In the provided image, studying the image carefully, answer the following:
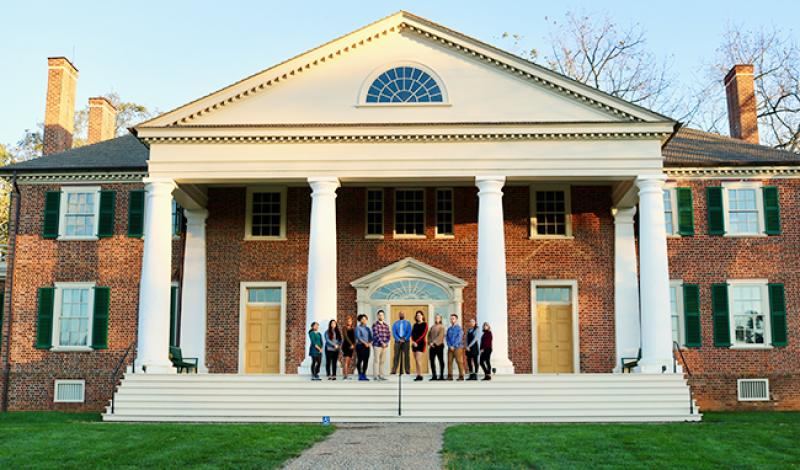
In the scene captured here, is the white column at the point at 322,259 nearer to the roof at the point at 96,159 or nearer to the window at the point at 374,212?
the window at the point at 374,212

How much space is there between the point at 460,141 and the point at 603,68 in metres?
19.3

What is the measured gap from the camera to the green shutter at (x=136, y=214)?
1056 inches

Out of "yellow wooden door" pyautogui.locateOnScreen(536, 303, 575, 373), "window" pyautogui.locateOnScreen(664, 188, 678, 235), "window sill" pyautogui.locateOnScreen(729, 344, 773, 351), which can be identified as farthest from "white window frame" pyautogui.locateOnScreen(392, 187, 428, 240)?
"window sill" pyautogui.locateOnScreen(729, 344, 773, 351)

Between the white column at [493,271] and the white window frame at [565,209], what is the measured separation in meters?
3.50

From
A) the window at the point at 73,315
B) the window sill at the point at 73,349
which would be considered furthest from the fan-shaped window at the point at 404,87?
the window sill at the point at 73,349

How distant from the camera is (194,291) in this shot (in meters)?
26.2

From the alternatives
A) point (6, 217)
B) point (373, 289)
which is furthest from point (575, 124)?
point (6, 217)

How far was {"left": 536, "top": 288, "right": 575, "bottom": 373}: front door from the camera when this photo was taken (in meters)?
26.1

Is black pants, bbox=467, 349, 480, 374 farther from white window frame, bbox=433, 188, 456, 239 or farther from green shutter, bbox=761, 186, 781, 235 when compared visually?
green shutter, bbox=761, 186, 781, 235

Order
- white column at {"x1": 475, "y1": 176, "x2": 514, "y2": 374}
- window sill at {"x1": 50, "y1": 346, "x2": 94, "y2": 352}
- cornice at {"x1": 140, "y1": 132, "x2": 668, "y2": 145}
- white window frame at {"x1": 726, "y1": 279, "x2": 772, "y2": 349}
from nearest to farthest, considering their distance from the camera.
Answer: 1. white column at {"x1": 475, "y1": 176, "x2": 514, "y2": 374}
2. cornice at {"x1": 140, "y1": 132, "x2": 668, "y2": 145}
3. white window frame at {"x1": 726, "y1": 279, "x2": 772, "y2": 349}
4. window sill at {"x1": 50, "y1": 346, "x2": 94, "y2": 352}

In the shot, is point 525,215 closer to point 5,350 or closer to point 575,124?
point 575,124

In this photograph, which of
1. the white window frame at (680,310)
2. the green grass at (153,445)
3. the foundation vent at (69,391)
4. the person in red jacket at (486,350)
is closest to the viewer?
the green grass at (153,445)

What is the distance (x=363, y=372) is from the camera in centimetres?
2148

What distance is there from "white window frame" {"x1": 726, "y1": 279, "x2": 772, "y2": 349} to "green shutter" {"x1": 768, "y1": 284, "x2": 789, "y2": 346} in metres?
0.10
